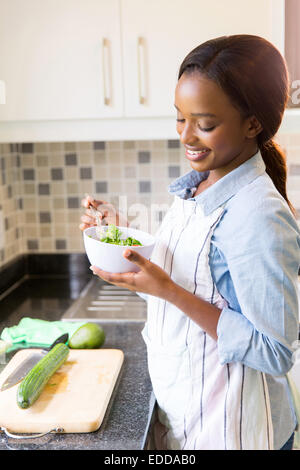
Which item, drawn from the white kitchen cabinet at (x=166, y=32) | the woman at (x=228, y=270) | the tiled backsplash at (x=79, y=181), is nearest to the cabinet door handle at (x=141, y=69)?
the white kitchen cabinet at (x=166, y=32)

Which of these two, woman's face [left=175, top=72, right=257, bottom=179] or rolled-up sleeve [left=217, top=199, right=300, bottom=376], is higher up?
woman's face [left=175, top=72, right=257, bottom=179]

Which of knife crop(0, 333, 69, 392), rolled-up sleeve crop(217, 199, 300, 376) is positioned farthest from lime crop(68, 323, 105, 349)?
rolled-up sleeve crop(217, 199, 300, 376)

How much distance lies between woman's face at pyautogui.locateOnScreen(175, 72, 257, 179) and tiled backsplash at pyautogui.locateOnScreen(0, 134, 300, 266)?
857 mm

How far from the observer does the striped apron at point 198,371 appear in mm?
725

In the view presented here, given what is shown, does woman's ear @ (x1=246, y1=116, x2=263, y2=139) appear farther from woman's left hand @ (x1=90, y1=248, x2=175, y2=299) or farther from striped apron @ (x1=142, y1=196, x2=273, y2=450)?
woman's left hand @ (x1=90, y1=248, x2=175, y2=299)

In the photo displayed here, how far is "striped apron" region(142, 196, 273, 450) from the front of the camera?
28.5 inches

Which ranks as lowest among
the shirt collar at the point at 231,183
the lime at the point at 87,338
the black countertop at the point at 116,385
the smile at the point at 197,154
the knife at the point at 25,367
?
the black countertop at the point at 116,385

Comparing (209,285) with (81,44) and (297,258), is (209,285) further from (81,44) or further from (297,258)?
(81,44)

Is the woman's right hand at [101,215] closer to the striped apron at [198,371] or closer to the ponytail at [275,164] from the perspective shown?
the striped apron at [198,371]

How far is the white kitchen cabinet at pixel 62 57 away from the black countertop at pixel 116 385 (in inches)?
20.0

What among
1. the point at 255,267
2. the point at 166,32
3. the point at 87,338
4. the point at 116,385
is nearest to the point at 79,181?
the point at 166,32

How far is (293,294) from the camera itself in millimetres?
650
